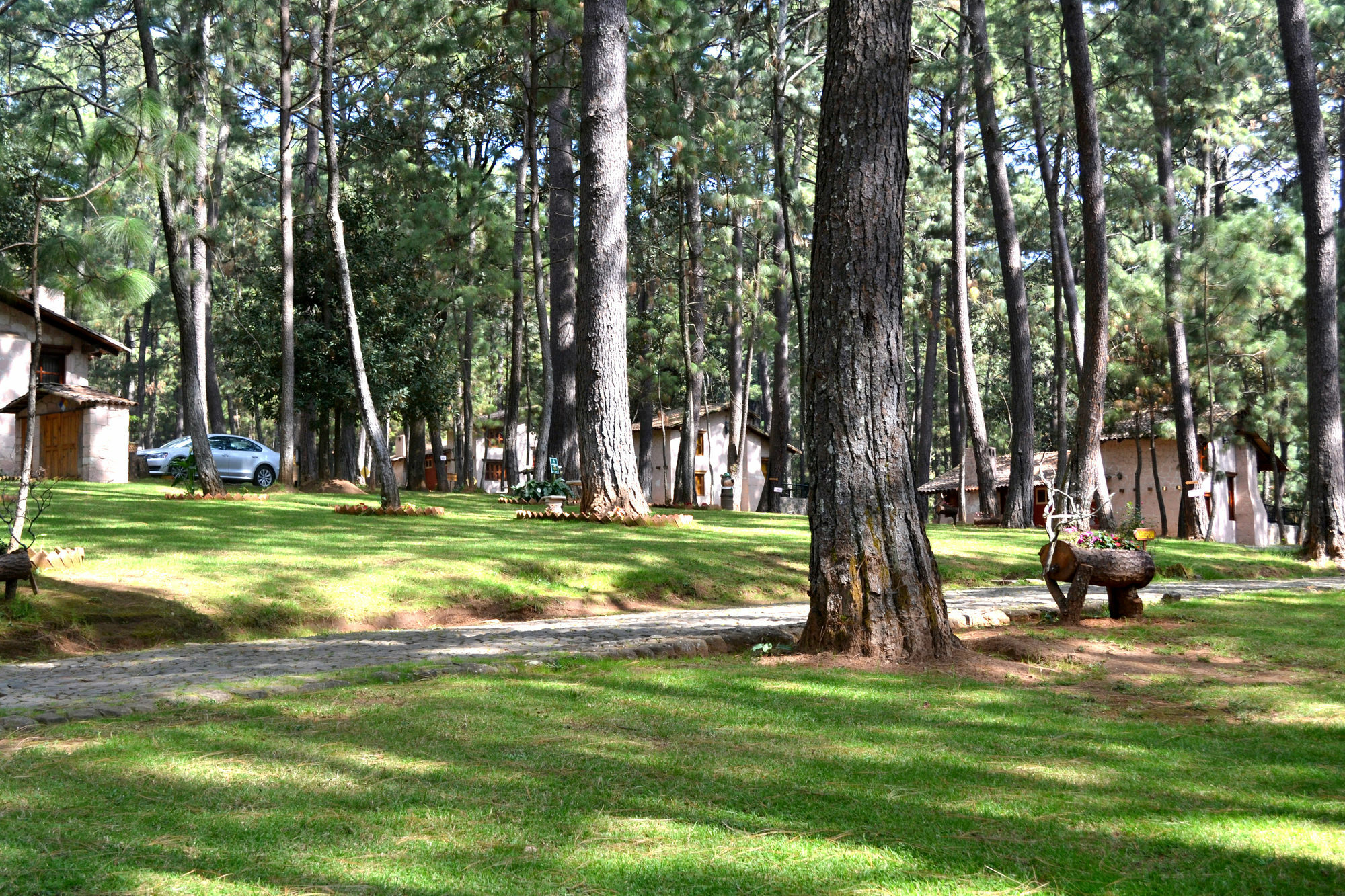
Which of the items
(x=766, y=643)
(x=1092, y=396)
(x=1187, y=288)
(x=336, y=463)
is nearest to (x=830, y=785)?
(x=766, y=643)

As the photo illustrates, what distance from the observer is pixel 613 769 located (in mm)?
4207

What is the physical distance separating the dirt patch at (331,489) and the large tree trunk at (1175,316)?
19.2 metres

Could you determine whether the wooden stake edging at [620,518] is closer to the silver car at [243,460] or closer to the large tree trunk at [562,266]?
the large tree trunk at [562,266]

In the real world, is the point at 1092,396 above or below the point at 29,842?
above

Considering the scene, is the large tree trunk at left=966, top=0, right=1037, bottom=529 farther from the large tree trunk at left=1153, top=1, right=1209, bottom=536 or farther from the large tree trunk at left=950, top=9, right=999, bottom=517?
the large tree trunk at left=1153, top=1, right=1209, bottom=536

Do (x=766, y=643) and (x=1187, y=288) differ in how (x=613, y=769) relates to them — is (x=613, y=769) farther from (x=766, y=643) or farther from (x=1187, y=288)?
(x=1187, y=288)

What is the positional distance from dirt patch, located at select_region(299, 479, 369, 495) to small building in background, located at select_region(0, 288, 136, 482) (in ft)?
22.4

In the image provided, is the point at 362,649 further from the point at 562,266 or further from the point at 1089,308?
the point at 562,266

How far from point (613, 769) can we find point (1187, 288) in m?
27.2

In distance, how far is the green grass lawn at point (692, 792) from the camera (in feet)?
10.1

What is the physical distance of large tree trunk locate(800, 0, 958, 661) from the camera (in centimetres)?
687

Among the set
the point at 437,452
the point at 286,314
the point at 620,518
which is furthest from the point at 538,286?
the point at 437,452

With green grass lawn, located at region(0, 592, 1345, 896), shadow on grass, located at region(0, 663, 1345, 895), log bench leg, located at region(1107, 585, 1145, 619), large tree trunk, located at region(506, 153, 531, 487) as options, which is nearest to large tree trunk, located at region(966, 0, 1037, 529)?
large tree trunk, located at region(506, 153, 531, 487)

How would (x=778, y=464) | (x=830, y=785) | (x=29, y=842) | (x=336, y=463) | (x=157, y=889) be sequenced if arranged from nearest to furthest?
(x=157, y=889), (x=29, y=842), (x=830, y=785), (x=778, y=464), (x=336, y=463)
